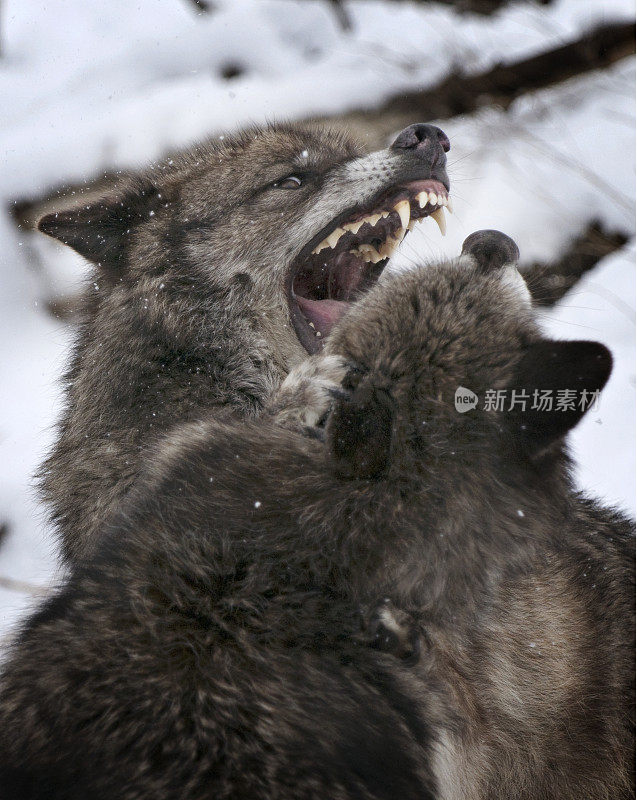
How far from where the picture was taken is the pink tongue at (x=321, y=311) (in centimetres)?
309

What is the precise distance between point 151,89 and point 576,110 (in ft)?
9.45

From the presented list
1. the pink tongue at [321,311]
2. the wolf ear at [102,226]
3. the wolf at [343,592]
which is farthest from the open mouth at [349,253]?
the wolf at [343,592]

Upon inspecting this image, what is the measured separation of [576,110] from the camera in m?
5.32

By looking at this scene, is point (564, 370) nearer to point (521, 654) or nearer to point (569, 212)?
point (521, 654)

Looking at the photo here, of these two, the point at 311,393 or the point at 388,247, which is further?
the point at 388,247

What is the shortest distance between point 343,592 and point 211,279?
1653 mm

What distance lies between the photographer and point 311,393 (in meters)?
2.07

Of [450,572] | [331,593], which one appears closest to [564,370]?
[450,572]

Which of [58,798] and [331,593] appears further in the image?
[331,593]

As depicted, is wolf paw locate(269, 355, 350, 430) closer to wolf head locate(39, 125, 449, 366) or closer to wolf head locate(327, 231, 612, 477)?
wolf head locate(327, 231, 612, 477)

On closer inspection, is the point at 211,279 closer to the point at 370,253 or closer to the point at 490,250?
the point at 370,253

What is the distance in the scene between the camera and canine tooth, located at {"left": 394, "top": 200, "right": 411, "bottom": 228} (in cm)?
305

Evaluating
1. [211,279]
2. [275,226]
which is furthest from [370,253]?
[211,279]

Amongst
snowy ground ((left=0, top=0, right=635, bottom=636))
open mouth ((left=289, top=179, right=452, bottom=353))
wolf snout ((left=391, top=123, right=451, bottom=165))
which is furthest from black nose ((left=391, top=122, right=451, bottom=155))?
snowy ground ((left=0, top=0, right=635, bottom=636))
